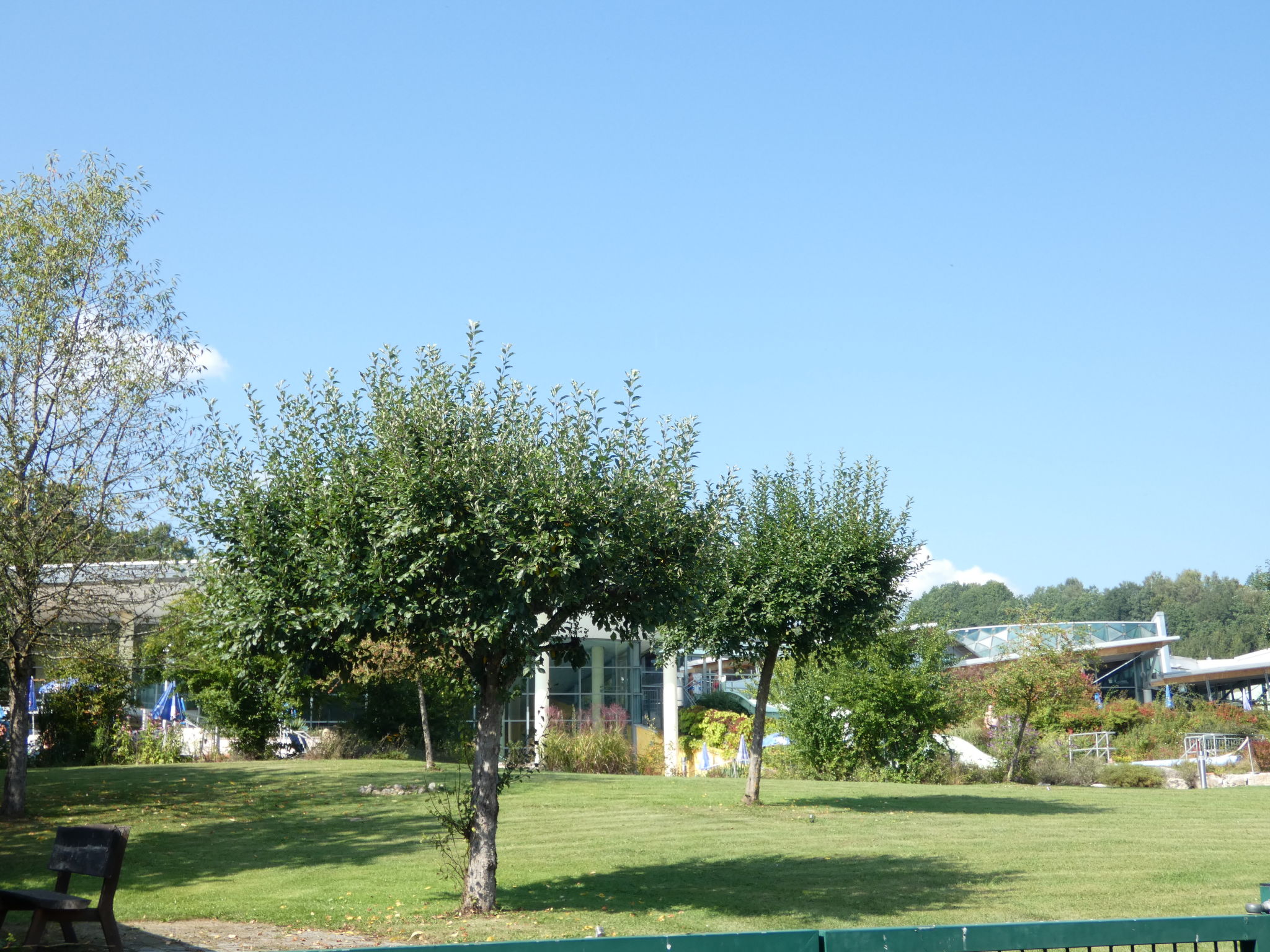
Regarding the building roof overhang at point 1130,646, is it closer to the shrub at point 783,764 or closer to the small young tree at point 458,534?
the shrub at point 783,764

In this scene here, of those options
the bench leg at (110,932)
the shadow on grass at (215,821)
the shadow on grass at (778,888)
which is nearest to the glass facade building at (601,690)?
the shadow on grass at (215,821)

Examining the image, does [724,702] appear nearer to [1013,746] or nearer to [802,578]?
[1013,746]

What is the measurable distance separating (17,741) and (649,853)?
10.1 m

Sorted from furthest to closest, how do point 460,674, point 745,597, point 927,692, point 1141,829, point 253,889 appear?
point 927,692 < point 745,597 < point 1141,829 < point 253,889 < point 460,674

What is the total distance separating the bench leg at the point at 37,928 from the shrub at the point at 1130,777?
88.9 ft

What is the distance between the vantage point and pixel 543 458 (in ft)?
34.4

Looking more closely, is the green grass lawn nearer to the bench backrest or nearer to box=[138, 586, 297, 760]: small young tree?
the bench backrest

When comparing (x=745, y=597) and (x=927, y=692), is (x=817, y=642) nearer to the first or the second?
(x=745, y=597)

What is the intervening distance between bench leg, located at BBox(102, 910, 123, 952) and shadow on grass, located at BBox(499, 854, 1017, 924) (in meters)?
3.96

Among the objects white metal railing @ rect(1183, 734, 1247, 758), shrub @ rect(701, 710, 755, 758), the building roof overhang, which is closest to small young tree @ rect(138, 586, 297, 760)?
shrub @ rect(701, 710, 755, 758)

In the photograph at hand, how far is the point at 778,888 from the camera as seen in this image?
12.5 metres

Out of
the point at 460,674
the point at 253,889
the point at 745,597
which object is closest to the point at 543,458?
the point at 460,674

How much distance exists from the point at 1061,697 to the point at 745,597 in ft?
51.1

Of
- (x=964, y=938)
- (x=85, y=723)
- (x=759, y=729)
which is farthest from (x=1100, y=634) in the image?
(x=964, y=938)
